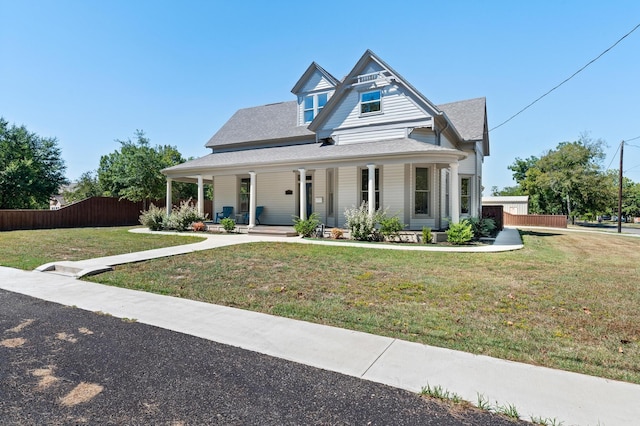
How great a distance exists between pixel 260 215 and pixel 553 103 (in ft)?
51.3

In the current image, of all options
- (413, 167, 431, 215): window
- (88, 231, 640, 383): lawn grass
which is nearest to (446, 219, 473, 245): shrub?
(88, 231, 640, 383): lawn grass

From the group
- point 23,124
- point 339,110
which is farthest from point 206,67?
point 23,124

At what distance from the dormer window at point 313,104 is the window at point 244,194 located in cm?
506

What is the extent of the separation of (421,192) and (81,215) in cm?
2225

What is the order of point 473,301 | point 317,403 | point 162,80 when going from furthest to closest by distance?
1. point 162,80
2. point 473,301
3. point 317,403

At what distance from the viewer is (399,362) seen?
11.1 feet

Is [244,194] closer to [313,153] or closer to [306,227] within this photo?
[313,153]

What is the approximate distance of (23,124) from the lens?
2680 cm

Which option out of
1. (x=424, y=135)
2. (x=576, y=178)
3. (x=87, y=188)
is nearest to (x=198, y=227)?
(x=424, y=135)

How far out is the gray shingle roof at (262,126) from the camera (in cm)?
1934

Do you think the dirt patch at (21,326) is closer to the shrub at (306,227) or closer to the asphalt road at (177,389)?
the asphalt road at (177,389)

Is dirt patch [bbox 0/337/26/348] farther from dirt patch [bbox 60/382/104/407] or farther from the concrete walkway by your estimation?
dirt patch [bbox 60/382/104/407]

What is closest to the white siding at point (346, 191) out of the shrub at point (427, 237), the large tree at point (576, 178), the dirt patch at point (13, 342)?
the shrub at point (427, 237)

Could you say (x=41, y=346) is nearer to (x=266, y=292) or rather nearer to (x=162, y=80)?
(x=266, y=292)
